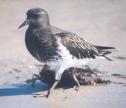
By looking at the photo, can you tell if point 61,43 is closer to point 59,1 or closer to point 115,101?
point 115,101

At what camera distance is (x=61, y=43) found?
5.70 metres

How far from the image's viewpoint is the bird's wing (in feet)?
18.9

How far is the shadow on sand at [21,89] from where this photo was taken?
581cm

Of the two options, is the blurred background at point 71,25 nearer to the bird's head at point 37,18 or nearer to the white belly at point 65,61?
the white belly at point 65,61

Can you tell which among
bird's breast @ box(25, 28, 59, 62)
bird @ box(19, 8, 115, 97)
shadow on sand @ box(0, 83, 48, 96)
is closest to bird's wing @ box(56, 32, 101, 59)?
bird @ box(19, 8, 115, 97)

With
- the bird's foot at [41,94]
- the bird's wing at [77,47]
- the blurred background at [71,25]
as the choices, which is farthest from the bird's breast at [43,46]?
the blurred background at [71,25]

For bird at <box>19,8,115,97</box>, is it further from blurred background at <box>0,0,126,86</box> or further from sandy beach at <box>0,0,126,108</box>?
blurred background at <box>0,0,126,86</box>

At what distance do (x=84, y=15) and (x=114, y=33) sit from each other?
60cm

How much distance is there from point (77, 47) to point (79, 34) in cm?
101

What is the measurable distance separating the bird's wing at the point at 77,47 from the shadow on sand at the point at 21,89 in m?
0.44

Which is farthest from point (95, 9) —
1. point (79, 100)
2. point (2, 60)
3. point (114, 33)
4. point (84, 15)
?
point (79, 100)

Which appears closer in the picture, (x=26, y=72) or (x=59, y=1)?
(x=26, y=72)

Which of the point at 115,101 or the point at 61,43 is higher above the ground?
the point at 61,43

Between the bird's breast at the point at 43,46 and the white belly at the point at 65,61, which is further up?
the bird's breast at the point at 43,46
